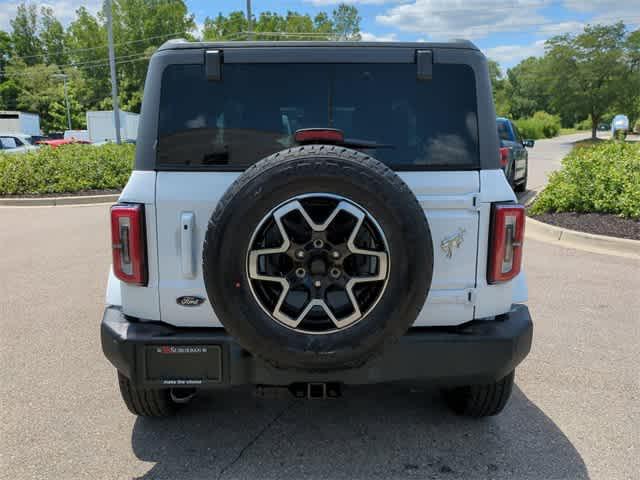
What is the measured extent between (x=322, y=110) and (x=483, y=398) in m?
1.82

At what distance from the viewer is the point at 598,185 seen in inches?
363

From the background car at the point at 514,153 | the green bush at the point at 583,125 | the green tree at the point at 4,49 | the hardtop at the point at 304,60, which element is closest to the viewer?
the hardtop at the point at 304,60

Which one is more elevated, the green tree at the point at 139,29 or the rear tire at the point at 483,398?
the green tree at the point at 139,29

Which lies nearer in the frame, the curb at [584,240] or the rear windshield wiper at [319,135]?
the rear windshield wiper at [319,135]

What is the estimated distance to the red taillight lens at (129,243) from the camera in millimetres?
2680

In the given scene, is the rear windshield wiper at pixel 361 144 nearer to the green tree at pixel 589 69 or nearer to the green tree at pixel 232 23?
the green tree at pixel 589 69

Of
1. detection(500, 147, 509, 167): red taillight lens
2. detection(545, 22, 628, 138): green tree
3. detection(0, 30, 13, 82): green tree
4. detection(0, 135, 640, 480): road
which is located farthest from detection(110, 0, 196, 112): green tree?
detection(0, 135, 640, 480): road

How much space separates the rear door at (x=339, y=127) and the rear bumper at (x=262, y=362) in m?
0.12

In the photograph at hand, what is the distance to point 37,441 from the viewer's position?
126 inches

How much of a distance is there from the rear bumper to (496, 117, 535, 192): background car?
32.8ft

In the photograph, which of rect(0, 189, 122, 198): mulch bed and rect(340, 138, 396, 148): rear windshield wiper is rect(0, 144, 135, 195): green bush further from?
rect(340, 138, 396, 148): rear windshield wiper

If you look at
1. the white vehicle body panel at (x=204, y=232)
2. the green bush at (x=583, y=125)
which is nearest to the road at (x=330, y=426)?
the white vehicle body panel at (x=204, y=232)

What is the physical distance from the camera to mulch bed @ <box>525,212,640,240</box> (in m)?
8.27

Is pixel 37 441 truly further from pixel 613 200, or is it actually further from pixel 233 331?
pixel 613 200
